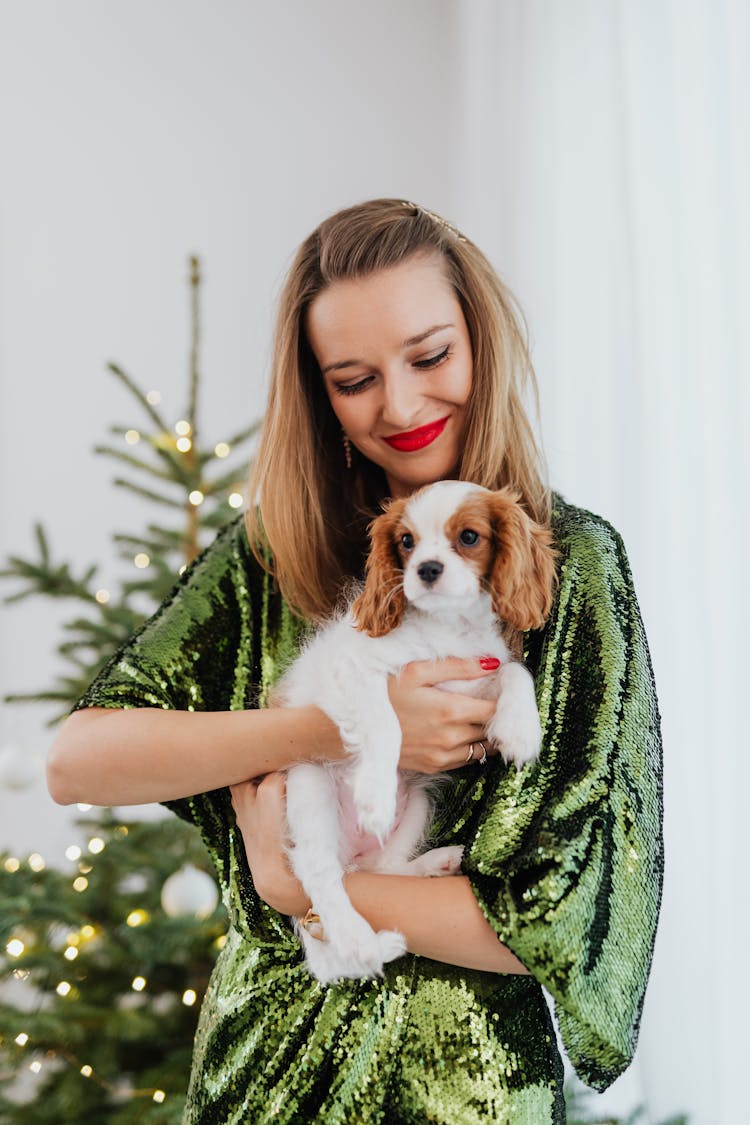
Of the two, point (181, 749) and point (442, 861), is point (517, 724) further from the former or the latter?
point (181, 749)

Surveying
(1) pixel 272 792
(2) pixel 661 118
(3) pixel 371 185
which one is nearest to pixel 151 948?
(1) pixel 272 792

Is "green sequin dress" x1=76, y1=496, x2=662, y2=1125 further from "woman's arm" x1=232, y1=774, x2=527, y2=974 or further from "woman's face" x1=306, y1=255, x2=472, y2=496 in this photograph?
"woman's face" x1=306, y1=255, x2=472, y2=496

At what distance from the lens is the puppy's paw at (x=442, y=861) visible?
119 centimetres

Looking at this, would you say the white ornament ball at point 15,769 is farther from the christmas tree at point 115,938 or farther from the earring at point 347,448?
the earring at point 347,448

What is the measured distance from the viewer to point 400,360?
49.7 inches

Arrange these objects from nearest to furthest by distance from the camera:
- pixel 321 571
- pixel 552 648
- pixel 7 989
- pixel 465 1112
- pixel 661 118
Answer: pixel 465 1112 < pixel 552 648 < pixel 321 571 < pixel 661 118 < pixel 7 989

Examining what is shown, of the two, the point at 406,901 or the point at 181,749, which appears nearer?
the point at 406,901

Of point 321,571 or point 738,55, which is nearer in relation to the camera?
point 321,571

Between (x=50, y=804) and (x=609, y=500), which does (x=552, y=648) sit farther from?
(x=50, y=804)

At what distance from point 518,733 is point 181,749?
431 millimetres

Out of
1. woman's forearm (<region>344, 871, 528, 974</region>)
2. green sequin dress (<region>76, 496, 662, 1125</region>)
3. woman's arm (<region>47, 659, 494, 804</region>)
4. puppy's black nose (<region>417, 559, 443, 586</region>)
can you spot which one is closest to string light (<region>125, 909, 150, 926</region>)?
green sequin dress (<region>76, 496, 662, 1125</region>)

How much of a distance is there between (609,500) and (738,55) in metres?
1.00

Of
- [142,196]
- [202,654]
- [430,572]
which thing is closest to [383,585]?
[430,572]

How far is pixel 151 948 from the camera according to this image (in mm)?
2346
